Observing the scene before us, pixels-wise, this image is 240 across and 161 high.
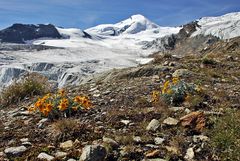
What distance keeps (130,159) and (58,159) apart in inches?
31.5

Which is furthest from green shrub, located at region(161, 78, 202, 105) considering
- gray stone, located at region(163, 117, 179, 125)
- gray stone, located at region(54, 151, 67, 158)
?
gray stone, located at region(54, 151, 67, 158)

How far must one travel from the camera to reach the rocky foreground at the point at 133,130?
459 centimetres

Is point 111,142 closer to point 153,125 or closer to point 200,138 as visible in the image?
point 153,125

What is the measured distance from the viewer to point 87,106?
257 inches

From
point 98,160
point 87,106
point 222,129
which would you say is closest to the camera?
point 98,160

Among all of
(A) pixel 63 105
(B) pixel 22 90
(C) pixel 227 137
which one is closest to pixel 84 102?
(A) pixel 63 105

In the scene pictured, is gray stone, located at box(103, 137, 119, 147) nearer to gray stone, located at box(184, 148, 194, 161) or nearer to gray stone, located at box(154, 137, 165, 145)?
gray stone, located at box(154, 137, 165, 145)

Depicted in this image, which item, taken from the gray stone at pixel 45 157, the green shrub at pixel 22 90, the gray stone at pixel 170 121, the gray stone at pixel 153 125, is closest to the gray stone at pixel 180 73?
the green shrub at pixel 22 90

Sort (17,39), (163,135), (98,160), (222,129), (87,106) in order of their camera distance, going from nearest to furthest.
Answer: (98,160) < (222,129) < (163,135) < (87,106) < (17,39)

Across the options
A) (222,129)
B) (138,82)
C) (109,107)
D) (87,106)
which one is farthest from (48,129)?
(138,82)

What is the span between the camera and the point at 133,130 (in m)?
5.48

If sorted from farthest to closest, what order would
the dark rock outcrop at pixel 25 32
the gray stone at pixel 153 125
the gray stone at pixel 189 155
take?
the dark rock outcrop at pixel 25 32, the gray stone at pixel 153 125, the gray stone at pixel 189 155

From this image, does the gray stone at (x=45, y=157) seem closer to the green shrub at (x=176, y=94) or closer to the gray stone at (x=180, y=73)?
the green shrub at (x=176, y=94)

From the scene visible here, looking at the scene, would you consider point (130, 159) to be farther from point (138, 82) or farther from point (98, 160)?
point (138, 82)
